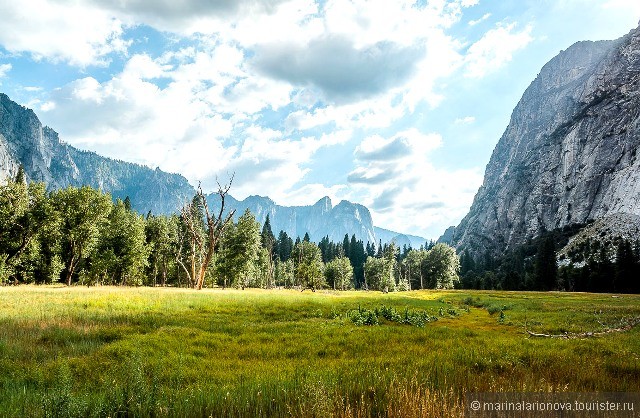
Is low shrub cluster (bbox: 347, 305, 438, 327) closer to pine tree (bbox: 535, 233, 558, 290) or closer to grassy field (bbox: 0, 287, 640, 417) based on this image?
grassy field (bbox: 0, 287, 640, 417)

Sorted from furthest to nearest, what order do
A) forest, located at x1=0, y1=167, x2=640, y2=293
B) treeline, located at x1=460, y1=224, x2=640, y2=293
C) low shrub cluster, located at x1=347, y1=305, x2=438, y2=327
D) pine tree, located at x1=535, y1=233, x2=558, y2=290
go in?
pine tree, located at x1=535, y1=233, x2=558, y2=290 < treeline, located at x1=460, y1=224, x2=640, y2=293 < forest, located at x1=0, y1=167, x2=640, y2=293 < low shrub cluster, located at x1=347, y1=305, x2=438, y2=327

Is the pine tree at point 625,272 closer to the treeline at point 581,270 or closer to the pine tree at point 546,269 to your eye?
the treeline at point 581,270

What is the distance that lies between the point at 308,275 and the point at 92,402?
93.2m

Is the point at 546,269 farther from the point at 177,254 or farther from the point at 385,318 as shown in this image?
the point at 385,318

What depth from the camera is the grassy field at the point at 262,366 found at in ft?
19.0

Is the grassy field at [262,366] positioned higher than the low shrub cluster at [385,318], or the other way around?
the grassy field at [262,366]

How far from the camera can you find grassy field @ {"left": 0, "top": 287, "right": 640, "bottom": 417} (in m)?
5.78

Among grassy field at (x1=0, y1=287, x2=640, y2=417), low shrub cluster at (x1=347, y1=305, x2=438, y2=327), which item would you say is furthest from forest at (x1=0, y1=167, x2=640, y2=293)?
grassy field at (x1=0, y1=287, x2=640, y2=417)

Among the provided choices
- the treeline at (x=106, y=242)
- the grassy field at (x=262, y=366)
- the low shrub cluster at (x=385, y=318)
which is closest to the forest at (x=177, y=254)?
the treeline at (x=106, y=242)

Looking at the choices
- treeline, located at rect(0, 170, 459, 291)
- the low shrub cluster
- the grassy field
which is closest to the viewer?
the grassy field

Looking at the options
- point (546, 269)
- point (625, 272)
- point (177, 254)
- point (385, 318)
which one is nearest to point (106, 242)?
point (177, 254)

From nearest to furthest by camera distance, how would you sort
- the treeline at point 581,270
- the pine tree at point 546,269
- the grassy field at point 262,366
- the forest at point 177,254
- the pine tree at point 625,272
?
the grassy field at point 262,366 < the forest at point 177,254 < the pine tree at point 625,272 < the treeline at point 581,270 < the pine tree at point 546,269

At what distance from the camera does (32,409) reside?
18.6 ft

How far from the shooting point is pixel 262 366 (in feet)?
30.7
